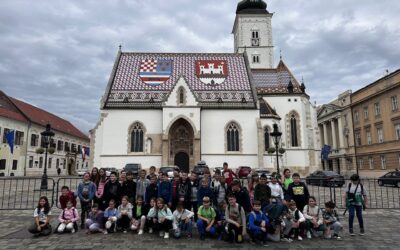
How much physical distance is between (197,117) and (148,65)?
412 inches

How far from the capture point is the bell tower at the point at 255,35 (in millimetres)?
49906

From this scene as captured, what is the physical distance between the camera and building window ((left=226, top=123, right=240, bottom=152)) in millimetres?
32344

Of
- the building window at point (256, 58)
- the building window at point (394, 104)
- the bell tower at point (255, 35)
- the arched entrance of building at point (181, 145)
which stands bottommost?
the arched entrance of building at point (181, 145)

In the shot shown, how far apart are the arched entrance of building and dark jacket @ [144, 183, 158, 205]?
2351cm

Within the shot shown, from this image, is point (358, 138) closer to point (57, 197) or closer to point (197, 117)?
point (197, 117)

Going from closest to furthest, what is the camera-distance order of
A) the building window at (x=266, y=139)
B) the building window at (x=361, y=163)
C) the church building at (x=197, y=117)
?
the church building at (x=197, y=117)
the building window at (x=266, y=139)
the building window at (x=361, y=163)

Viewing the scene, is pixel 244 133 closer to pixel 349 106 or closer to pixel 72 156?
pixel 349 106

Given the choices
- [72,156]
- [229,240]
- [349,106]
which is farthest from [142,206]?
[72,156]

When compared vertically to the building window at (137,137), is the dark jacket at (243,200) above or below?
below

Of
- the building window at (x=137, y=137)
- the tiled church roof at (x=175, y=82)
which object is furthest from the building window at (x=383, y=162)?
the building window at (x=137, y=137)

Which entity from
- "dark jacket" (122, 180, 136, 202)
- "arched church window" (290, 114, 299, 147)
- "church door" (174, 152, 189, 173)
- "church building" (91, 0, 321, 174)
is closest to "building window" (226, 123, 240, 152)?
"church building" (91, 0, 321, 174)

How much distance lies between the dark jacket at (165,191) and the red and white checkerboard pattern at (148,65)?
2907 centimetres

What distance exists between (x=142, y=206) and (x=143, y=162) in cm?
2292

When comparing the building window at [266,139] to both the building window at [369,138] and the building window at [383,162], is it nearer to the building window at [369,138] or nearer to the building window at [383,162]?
the building window at [383,162]
